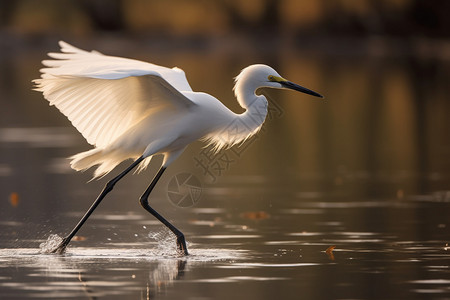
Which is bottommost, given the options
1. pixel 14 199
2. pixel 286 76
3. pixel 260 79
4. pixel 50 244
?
pixel 14 199

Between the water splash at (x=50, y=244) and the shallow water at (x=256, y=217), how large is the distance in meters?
0.08

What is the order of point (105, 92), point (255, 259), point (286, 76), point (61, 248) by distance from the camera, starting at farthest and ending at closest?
point (286, 76), point (105, 92), point (61, 248), point (255, 259)

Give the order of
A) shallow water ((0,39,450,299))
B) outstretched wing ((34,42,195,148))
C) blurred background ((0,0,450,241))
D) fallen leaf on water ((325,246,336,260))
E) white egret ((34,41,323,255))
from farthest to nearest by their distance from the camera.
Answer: blurred background ((0,0,450,241)), white egret ((34,41,323,255)), outstretched wing ((34,42,195,148)), fallen leaf on water ((325,246,336,260)), shallow water ((0,39,450,299))

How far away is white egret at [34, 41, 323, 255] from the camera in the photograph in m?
10.7

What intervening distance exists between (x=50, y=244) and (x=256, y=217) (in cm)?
256

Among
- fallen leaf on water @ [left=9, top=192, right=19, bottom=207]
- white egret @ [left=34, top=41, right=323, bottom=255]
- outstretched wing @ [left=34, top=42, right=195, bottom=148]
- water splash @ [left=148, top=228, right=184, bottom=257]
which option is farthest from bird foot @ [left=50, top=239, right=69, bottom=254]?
fallen leaf on water @ [left=9, top=192, right=19, bottom=207]

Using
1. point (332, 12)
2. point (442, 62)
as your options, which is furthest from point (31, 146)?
point (332, 12)

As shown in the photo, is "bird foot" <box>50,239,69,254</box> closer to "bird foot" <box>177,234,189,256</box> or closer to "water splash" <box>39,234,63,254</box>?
"water splash" <box>39,234,63,254</box>

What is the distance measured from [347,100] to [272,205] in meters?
16.7

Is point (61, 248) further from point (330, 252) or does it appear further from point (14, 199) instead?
point (14, 199)

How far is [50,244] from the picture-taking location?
10.6 m

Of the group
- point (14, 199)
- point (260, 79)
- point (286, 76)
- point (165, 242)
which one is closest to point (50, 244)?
point (165, 242)

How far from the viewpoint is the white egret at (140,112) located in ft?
35.1

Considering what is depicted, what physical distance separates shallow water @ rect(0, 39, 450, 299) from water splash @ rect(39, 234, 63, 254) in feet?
0.28
